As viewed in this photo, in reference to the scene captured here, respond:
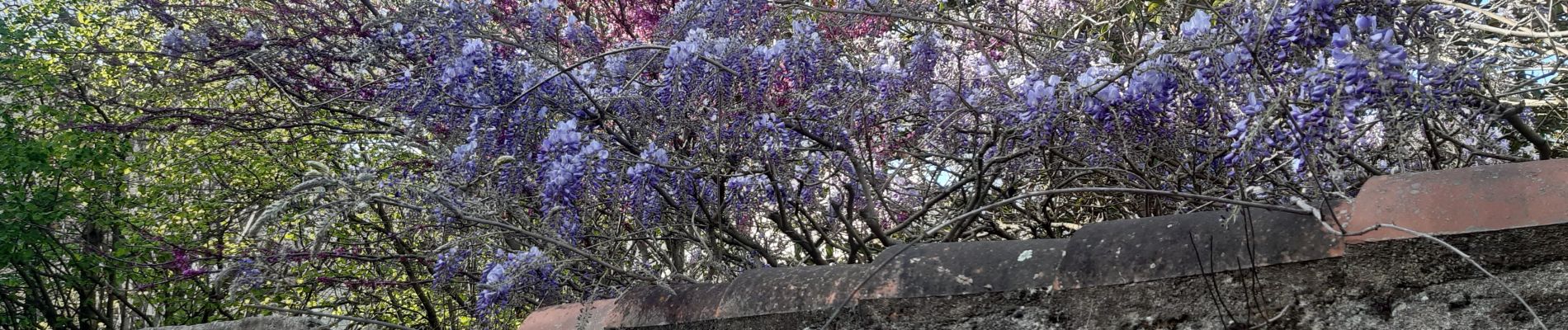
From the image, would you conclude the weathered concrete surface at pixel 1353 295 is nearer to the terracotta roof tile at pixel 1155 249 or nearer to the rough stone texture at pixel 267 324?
the terracotta roof tile at pixel 1155 249

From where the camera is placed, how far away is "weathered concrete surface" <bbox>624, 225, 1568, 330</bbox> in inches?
53.5

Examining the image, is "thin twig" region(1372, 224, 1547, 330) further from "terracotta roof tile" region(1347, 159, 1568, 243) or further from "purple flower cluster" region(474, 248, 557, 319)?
"purple flower cluster" region(474, 248, 557, 319)

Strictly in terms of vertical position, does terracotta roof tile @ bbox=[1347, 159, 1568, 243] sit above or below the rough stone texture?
below

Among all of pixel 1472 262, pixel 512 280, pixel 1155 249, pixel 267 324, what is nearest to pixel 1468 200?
pixel 1472 262

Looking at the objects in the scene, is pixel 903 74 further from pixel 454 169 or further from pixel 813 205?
pixel 454 169

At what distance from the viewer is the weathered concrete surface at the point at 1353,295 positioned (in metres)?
1.36

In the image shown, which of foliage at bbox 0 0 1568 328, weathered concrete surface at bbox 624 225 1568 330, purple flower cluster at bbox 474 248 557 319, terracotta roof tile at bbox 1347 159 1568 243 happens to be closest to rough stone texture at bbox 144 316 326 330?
foliage at bbox 0 0 1568 328

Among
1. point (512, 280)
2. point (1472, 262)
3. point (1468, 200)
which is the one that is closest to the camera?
point (1472, 262)

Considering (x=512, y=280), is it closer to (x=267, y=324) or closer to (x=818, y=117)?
(x=818, y=117)

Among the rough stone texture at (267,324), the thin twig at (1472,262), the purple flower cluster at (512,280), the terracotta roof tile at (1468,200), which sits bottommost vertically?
the thin twig at (1472,262)

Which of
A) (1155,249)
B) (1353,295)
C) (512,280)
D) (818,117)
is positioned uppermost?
(818,117)

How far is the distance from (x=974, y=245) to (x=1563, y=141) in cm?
242

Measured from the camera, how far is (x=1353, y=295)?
1.48 meters

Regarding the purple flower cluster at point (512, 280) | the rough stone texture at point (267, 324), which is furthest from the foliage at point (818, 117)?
the rough stone texture at point (267, 324)
